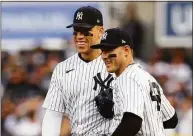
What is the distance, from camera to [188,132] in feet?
34.2

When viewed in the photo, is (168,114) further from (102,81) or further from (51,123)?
(51,123)

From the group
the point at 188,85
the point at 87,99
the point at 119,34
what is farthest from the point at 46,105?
the point at 188,85

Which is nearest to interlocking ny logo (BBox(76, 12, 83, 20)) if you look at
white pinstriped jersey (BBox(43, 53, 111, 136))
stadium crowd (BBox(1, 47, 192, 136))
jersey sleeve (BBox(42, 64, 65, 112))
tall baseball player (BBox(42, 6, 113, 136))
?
tall baseball player (BBox(42, 6, 113, 136))

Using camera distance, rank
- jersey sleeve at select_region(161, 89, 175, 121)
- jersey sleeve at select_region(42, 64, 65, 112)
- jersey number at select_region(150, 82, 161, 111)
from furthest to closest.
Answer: jersey sleeve at select_region(42, 64, 65, 112) < jersey sleeve at select_region(161, 89, 175, 121) < jersey number at select_region(150, 82, 161, 111)

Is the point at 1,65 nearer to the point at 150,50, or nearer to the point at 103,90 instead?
the point at 150,50

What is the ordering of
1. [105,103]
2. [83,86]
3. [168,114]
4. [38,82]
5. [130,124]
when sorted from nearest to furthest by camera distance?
[130,124] < [105,103] < [168,114] < [83,86] < [38,82]

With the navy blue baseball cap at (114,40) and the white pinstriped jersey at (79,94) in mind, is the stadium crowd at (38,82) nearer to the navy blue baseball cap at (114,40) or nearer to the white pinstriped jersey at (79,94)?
the white pinstriped jersey at (79,94)

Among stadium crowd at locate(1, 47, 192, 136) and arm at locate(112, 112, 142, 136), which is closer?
arm at locate(112, 112, 142, 136)

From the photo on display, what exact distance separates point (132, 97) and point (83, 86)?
93 centimetres

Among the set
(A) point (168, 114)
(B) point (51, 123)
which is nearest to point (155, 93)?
(A) point (168, 114)

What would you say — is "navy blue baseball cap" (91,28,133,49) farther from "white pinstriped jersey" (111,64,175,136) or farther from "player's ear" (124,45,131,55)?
"white pinstriped jersey" (111,64,175,136)

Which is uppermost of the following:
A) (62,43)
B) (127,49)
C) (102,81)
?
(127,49)

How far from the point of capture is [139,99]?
15.8ft

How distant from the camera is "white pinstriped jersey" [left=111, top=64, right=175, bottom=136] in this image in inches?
190
